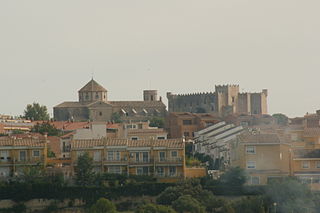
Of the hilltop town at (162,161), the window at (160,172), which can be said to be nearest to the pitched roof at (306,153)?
the hilltop town at (162,161)

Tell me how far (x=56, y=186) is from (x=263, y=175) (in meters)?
11.1

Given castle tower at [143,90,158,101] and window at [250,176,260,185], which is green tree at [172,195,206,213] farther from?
castle tower at [143,90,158,101]

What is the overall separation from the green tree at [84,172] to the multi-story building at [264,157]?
823cm

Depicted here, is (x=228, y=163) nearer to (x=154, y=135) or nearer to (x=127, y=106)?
(x=154, y=135)

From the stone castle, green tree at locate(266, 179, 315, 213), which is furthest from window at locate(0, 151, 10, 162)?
the stone castle

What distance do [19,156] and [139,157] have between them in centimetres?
662

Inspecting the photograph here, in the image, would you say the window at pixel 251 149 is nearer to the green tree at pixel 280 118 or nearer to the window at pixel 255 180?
the window at pixel 255 180

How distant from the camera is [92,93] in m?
148

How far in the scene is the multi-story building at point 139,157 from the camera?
75250 mm

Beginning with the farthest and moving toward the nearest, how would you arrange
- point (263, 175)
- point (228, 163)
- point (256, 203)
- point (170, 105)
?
1. point (170, 105)
2. point (228, 163)
3. point (263, 175)
4. point (256, 203)

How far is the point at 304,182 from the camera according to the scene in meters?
71.0

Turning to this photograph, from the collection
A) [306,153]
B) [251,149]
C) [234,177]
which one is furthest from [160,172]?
[306,153]

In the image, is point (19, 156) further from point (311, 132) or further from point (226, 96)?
point (226, 96)

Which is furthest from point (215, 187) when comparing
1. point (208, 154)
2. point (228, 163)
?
point (208, 154)
